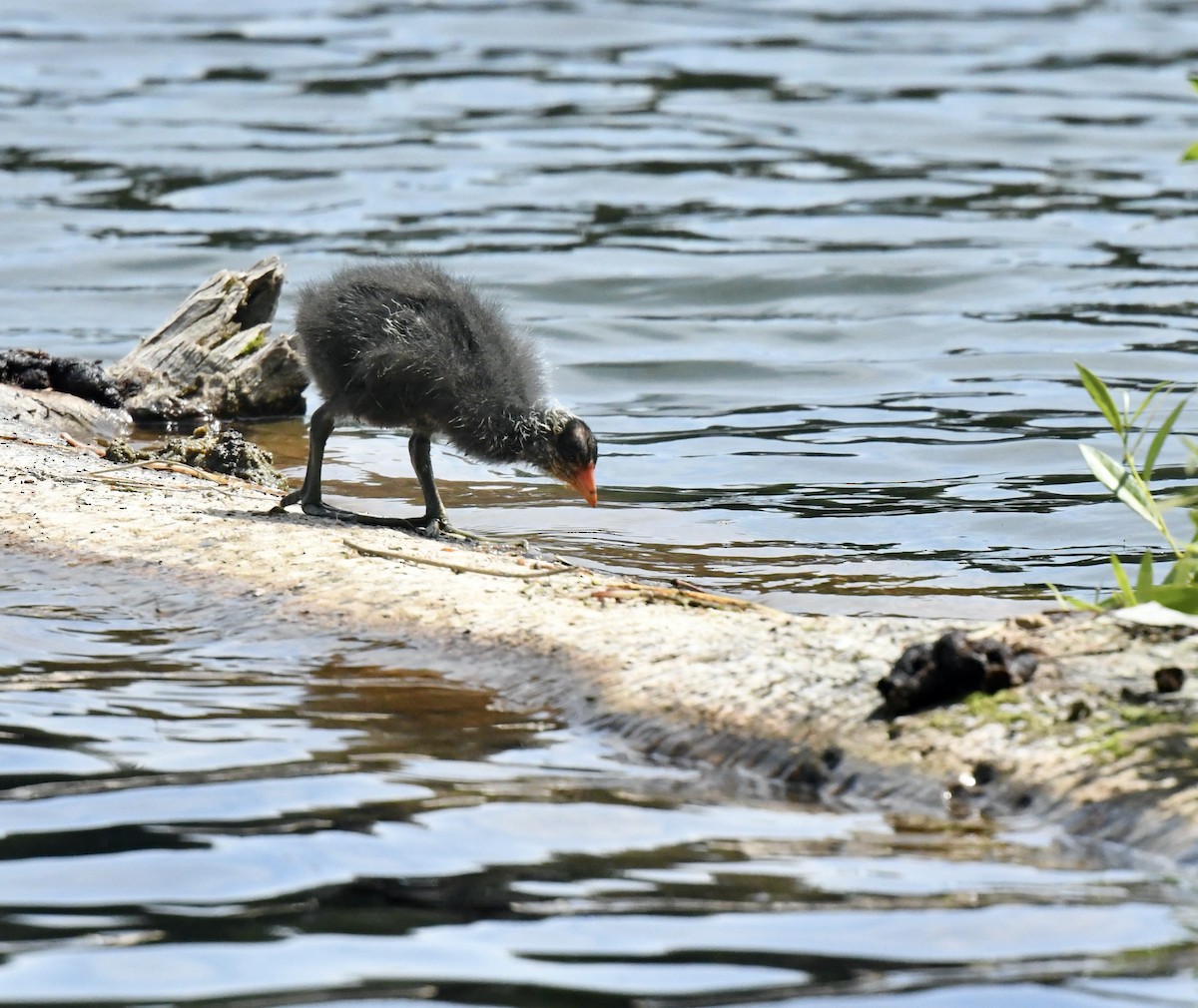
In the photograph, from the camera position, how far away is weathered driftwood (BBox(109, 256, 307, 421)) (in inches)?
378

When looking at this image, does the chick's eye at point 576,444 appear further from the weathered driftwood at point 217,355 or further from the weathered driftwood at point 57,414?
the weathered driftwood at point 217,355

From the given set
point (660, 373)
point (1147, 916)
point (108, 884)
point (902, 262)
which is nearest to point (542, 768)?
point (108, 884)

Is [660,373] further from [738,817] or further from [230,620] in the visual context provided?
[738,817]

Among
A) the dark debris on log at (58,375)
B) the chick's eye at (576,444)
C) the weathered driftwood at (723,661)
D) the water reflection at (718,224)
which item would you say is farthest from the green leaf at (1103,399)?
the dark debris on log at (58,375)

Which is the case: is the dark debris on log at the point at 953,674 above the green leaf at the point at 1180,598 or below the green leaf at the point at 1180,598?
below

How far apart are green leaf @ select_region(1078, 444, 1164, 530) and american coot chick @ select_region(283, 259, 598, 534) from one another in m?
2.58

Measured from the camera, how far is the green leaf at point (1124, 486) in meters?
4.89

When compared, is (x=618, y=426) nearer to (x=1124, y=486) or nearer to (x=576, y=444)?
(x=576, y=444)

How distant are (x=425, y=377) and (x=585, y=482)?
0.87 metres

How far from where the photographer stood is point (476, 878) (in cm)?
380

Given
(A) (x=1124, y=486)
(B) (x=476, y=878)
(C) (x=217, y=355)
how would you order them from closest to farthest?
(B) (x=476, y=878) → (A) (x=1124, y=486) → (C) (x=217, y=355)

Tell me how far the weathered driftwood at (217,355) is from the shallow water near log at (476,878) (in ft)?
15.9

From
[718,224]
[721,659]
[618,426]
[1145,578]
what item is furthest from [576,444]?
[718,224]

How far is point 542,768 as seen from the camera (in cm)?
443
